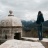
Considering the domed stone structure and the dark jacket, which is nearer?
the dark jacket

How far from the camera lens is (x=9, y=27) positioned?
43.3ft

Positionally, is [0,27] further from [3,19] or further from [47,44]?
[47,44]

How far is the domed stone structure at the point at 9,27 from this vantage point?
43.2 feet

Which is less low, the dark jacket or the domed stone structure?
the dark jacket

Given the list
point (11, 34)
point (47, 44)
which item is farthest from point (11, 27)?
point (47, 44)

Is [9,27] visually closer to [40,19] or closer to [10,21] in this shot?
[10,21]

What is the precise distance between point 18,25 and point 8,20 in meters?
0.88

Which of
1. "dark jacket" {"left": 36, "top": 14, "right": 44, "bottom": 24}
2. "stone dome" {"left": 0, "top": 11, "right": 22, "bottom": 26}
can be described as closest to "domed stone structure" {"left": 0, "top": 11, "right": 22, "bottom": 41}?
"stone dome" {"left": 0, "top": 11, "right": 22, "bottom": 26}

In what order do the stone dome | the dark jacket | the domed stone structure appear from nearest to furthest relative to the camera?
the dark jacket → the domed stone structure → the stone dome

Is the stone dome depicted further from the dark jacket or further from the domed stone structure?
the dark jacket

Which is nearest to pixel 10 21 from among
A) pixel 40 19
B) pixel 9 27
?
pixel 9 27

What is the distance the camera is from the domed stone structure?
13.2 meters

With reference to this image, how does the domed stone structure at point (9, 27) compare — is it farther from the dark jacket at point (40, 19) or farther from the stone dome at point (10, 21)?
the dark jacket at point (40, 19)

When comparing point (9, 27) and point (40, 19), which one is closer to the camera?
point (40, 19)
